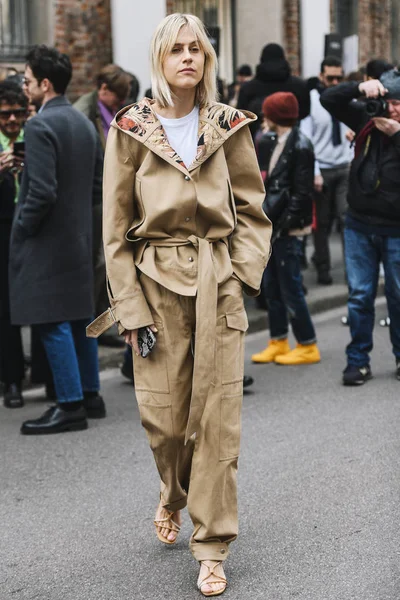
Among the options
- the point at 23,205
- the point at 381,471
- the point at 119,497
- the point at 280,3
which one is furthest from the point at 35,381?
the point at 280,3

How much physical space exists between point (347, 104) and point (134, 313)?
3673mm

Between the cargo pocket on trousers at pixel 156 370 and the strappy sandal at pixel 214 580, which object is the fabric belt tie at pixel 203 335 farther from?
the strappy sandal at pixel 214 580

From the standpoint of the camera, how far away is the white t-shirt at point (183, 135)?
4195 mm

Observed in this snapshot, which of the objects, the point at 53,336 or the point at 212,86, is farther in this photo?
the point at 53,336

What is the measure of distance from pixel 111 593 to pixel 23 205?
2.78 meters

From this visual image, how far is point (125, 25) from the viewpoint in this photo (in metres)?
13.4

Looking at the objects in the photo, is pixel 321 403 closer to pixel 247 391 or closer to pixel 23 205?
pixel 247 391

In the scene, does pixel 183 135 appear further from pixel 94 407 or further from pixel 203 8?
pixel 203 8

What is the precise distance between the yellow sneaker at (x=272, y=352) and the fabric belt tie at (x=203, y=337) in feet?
14.5

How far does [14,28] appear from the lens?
12648mm

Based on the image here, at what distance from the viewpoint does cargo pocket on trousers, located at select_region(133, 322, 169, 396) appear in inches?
165

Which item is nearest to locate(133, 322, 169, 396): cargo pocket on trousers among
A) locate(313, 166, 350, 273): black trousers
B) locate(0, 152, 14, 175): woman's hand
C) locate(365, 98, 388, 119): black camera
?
locate(0, 152, 14, 175): woman's hand

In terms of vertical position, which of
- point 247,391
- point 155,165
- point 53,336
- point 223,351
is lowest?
point 247,391

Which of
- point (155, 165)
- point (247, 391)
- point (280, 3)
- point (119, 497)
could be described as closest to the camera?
point (155, 165)
